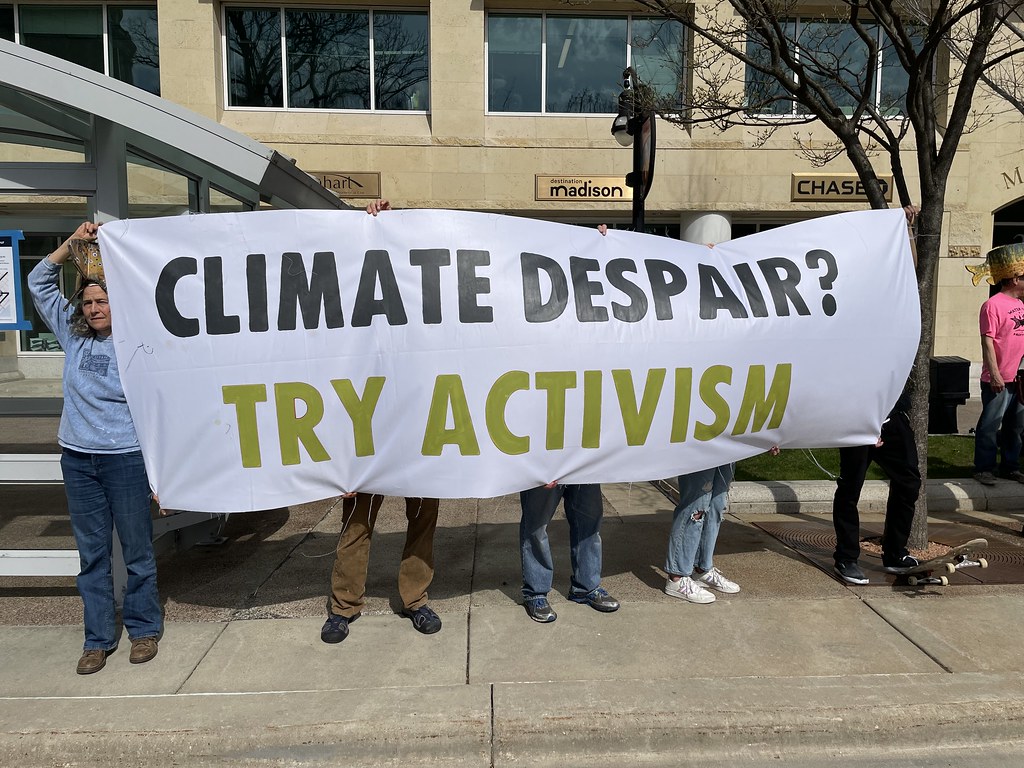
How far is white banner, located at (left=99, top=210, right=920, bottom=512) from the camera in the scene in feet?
11.7

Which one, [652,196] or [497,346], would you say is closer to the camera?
[497,346]

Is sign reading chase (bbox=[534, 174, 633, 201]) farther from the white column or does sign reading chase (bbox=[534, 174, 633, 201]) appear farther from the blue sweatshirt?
the blue sweatshirt

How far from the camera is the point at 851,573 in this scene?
4.54m

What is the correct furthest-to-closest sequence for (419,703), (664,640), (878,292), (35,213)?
(35,213) < (878,292) < (664,640) < (419,703)

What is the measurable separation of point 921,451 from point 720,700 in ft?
9.04

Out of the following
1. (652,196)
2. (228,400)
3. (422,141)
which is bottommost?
(228,400)

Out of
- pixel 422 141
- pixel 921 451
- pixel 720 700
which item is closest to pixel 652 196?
pixel 422 141

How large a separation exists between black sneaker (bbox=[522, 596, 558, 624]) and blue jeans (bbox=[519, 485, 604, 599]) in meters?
0.03

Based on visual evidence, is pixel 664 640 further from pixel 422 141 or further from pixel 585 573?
pixel 422 141

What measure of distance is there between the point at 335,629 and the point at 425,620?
1.55 feet

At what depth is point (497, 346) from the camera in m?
3.70

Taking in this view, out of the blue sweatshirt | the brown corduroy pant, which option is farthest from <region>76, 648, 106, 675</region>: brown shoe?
the brown corduroy pant

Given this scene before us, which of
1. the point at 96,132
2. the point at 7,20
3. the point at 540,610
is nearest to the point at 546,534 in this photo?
the point at 540,610

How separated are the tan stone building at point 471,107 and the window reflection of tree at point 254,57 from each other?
0.03 meters
